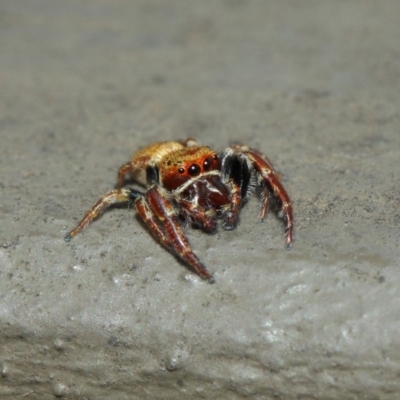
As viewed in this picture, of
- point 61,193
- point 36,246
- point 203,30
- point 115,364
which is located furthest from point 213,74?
point 115,364

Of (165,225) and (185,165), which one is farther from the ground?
(185,165)

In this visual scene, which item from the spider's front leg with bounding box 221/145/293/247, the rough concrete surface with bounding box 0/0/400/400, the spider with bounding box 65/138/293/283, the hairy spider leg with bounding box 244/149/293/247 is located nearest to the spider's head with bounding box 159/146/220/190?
the spider with bounding box 65/138/293/283

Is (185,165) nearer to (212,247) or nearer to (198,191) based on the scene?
(198,191)

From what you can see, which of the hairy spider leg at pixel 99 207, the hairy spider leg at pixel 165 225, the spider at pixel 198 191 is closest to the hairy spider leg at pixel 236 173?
the spider at pixel 198 191

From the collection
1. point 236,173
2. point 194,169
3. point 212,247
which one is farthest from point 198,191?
point 212,247

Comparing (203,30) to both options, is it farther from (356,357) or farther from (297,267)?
(356,357)
